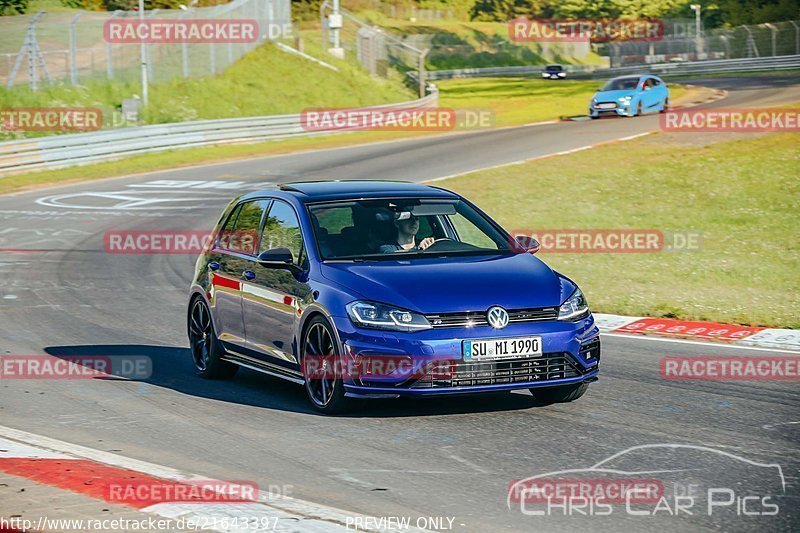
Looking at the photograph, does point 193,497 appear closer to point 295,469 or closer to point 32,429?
point 295,469

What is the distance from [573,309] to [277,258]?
7.32ft

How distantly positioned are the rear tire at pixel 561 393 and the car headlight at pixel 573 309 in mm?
560

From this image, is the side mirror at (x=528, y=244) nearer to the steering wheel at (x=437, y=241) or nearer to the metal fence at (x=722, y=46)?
the steering wheel at (x=437, y=241)

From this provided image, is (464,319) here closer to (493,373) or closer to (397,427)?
(493,373)

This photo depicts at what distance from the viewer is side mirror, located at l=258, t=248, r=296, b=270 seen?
9.45 metres

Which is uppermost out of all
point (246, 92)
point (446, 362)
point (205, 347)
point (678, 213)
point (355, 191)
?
point (355, 191)

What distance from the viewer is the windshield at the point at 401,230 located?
9500 mm

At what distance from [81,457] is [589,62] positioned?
120m

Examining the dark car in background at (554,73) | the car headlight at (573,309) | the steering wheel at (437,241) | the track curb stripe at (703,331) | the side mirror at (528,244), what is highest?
the steering wheel at (437,241)

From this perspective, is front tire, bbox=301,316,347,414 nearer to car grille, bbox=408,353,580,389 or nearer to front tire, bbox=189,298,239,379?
car grille, bbox=408,353,580,389

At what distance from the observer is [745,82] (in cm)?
6119

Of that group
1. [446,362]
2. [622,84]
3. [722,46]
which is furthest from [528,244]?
[722,46]

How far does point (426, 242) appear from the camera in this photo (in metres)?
9.75

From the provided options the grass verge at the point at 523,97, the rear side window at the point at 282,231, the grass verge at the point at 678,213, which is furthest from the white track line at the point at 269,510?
the grass verge at the point at 523,97
